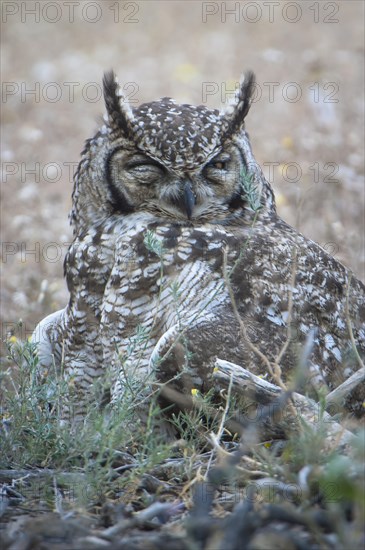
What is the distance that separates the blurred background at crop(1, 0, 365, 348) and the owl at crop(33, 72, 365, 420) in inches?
36.9

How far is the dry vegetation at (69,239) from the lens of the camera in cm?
283

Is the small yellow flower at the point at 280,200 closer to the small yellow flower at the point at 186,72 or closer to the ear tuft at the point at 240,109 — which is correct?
the ear tuft at the point at 240,109

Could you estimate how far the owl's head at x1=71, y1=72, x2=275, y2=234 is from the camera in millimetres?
4316

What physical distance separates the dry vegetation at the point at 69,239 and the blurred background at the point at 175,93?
0.03 meters

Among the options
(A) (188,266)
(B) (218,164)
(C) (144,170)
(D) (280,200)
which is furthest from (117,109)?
(D) (280,200)

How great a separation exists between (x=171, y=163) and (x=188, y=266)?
517mm

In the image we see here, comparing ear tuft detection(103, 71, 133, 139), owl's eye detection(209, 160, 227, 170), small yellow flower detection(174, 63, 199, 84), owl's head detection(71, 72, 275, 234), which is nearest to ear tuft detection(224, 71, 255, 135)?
owl's head detection(71, 72, 275, 234)

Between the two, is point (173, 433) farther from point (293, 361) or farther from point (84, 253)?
point (84, 253)

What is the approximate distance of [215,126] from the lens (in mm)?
4426

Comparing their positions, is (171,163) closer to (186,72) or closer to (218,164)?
(218,164)

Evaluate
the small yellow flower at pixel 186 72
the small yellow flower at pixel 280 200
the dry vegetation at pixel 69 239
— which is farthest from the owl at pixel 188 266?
the small yellow flower at pixel 186 72

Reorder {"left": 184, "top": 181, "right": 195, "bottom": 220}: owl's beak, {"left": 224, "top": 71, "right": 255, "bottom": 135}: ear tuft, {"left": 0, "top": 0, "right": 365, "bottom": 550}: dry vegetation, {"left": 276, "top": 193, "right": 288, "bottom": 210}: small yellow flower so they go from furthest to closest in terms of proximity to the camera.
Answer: {"left": 276, "top": 193, "right": 288, "bottom": 210}: small yellow flower < {"left": 224, "top": 71, "right": 255, "bottom": 135}: ear tuft < {"left": 184, "top": 181, "right": 195, "bottom": 220}: owl's beak < {"left": 0, "top": 0, "right": 365, "bottom": 550}: dry vegetation

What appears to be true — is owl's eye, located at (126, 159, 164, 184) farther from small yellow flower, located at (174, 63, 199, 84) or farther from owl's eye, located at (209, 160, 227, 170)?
small yellow flower, located at (174, 63, 199, 84)

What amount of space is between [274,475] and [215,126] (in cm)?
199
